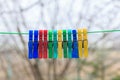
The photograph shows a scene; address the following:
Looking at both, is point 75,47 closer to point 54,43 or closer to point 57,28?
point 54,43

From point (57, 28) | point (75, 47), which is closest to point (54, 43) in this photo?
point (75, 47)

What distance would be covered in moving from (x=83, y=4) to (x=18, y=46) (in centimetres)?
59

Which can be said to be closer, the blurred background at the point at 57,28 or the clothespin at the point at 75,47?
the clothespin at the point at 75,47

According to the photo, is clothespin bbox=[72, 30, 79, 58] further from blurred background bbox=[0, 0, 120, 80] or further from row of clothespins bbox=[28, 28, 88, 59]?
blurred background bbox=[0, 0, 120, 80]

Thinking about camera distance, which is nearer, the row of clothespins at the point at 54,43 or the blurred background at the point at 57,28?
the row of clothespins at the point at 54,43

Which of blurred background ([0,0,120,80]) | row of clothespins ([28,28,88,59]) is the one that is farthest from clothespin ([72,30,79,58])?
blurred background ([0,0,120,80])

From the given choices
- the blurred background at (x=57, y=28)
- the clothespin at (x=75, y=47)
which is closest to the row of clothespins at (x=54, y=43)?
the clothespin at (x=75, y=47)

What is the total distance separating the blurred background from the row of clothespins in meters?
0.72

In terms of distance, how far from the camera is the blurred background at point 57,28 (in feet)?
7.49

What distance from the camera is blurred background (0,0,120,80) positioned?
228 centimetres

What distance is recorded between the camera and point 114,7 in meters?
2.48

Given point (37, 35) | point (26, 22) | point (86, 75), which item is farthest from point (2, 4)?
point (37, 35)

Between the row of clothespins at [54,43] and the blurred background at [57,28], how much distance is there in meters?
0.72

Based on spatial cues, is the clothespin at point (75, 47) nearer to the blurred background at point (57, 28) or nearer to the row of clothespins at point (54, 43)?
the row of clothespins at point (54, 43)
